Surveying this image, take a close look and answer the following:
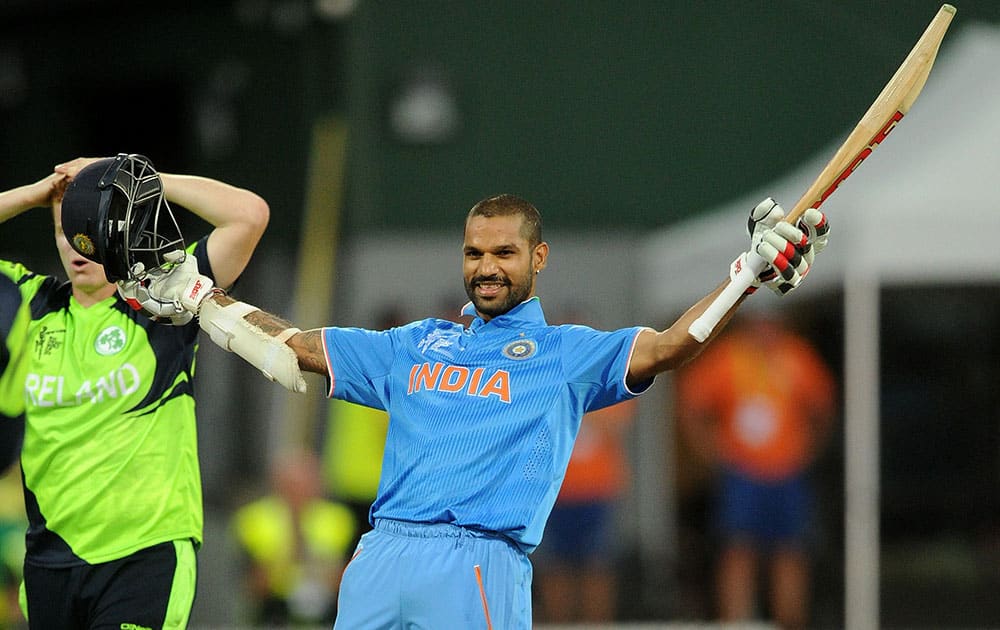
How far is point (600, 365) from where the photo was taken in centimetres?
412

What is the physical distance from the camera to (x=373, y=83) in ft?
44.9

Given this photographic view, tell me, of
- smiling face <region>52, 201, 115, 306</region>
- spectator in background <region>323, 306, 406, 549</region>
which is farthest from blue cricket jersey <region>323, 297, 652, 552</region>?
spectator in background <region>323, 306, 406, 549</region>

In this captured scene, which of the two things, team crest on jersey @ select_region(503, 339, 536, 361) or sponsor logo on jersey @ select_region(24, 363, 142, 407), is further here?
sponsor logo on jersey @ select_region(24, 363, 142, 407)

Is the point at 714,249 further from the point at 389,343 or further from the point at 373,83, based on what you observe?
the point at 389,343

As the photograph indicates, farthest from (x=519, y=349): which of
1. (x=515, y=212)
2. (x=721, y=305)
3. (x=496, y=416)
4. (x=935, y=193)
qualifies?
(x=935, y=193)

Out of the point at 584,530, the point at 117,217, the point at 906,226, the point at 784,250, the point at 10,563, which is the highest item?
the point at 906,226

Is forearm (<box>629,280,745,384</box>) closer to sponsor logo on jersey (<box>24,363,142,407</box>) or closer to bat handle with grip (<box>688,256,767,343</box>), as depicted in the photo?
bat handle with grip (<box>688,256,767,343</box>)

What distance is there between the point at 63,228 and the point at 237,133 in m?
11.7

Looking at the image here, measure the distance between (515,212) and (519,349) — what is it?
0.40 m

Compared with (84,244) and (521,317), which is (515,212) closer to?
(521,317)

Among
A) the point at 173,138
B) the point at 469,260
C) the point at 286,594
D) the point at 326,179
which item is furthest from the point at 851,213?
the point at 173,138

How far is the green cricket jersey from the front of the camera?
14.9 feet

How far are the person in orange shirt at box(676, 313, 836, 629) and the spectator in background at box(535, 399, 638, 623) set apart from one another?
899 mm

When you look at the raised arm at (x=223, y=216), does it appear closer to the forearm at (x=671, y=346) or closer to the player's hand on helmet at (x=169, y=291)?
the player's hand on helmet at (x=169, y=291)
